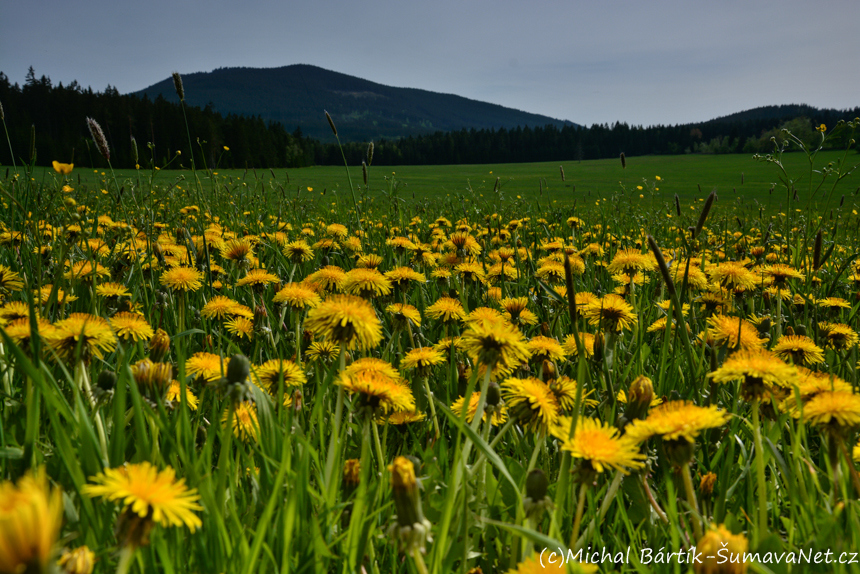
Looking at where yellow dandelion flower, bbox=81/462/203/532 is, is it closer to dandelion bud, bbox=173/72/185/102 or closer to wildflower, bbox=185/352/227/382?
wildflower, bbox=185/352/227/382

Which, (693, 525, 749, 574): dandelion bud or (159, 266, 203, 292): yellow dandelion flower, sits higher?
(159, 266, 203, 292): yellow dandelion flower

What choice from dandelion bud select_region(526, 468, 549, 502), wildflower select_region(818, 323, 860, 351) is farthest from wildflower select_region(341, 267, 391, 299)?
wildflower select_region(818, 323, 860, 351)

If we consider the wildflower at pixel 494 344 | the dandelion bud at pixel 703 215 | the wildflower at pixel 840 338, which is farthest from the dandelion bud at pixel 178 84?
the wildflower at pixel 840 338

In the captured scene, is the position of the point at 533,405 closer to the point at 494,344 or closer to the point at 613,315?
the point at 494,344

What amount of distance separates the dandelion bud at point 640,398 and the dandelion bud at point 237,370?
83 centimetres

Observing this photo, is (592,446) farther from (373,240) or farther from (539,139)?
(539,139)

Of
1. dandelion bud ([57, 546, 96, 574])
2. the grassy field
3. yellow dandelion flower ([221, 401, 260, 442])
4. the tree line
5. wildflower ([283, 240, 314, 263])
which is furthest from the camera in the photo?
the tree line

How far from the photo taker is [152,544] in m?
0.77

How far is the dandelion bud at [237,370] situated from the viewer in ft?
3.16

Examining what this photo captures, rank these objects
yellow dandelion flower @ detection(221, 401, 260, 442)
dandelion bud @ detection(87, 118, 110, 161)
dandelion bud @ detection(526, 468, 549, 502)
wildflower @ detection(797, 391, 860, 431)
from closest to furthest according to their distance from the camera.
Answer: dandelion bud @ detection(526, 468, 549, 502)
wildflower @ detection(797, 391, 860, 431)
yellow dandelion flower @ detection(221, 401, 260, 442)
dandelion bud @ detection(87, 118, 110, 161)

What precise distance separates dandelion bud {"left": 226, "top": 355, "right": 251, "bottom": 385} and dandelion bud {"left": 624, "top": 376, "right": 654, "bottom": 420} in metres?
0.83

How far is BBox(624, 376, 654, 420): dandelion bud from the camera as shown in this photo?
1.09 m

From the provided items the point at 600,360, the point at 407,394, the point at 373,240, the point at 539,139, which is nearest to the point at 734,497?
the point at 600,360

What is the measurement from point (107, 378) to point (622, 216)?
237 inches
